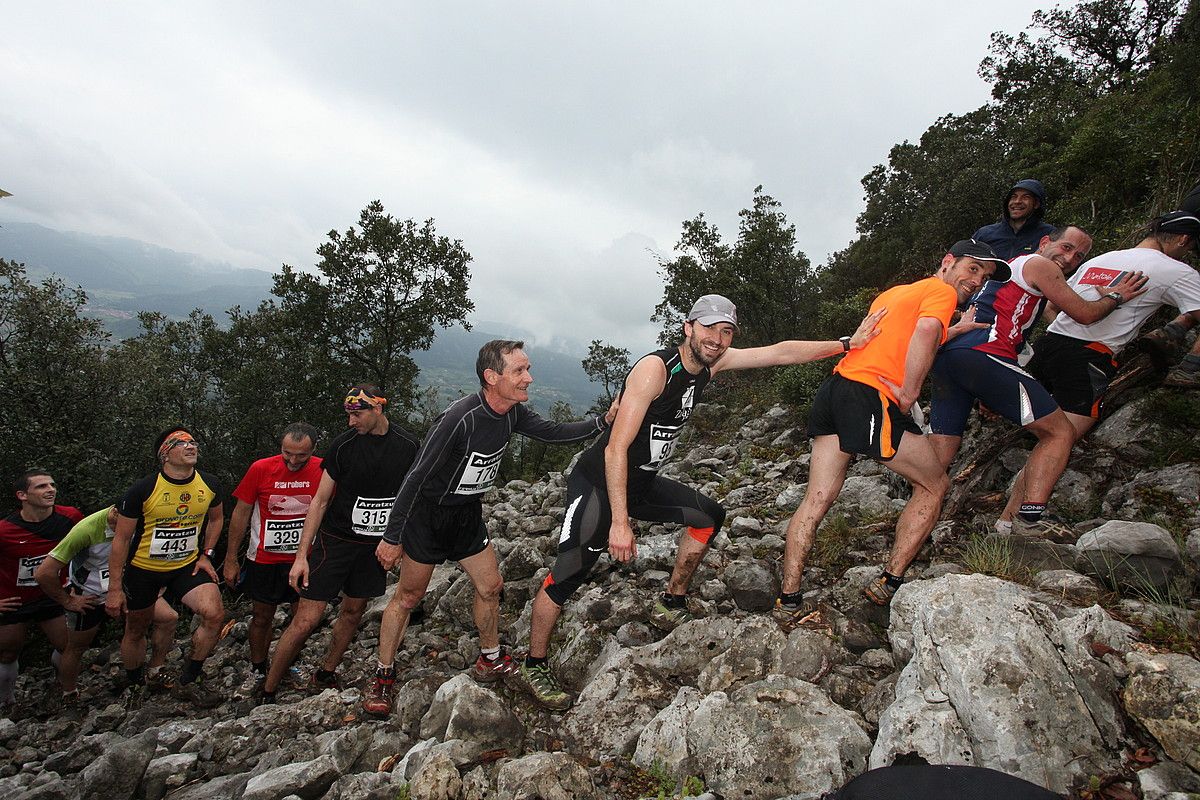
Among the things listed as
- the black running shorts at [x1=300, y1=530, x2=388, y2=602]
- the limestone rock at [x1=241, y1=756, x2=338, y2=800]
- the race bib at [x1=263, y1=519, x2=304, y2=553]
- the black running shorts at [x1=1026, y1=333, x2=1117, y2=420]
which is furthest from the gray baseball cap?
the race bib at [x1=263, y1=519, x2=304, y2=553]

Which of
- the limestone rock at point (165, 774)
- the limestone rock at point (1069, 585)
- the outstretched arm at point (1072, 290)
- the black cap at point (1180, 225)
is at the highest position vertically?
the black cap at point (1180, 225)

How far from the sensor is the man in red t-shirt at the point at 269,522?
221 inches

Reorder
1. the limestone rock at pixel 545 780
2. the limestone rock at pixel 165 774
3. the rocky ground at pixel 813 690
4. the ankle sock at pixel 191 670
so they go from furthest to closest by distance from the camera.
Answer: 1. the ankle sock at pixel 191 670
2. the limestone rock at pixel 165 774
3. the limestone rock at pixel 545 780
4. the rocky ground at pixel 813 690

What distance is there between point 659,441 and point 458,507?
178 cm

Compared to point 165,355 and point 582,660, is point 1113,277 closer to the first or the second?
point 582,660

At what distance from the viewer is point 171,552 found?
17.9 feet

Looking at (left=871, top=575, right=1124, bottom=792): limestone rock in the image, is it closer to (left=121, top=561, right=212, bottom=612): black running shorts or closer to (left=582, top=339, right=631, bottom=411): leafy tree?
(left=121, top=561, right=212, bottom=612): black running shorts

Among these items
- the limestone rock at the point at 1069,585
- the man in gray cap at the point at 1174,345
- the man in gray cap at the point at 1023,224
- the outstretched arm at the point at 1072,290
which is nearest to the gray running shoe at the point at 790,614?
the limestone rock at the point at 1069,585

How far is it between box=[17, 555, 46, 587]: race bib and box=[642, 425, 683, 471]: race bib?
7.08 m

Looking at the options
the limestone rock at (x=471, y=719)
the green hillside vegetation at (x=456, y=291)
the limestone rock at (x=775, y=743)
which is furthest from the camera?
the green hillside vegetation at (x=456, y=291)

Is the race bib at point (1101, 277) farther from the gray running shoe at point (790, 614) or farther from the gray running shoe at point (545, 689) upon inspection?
the gray running shoe at point (545, 689)

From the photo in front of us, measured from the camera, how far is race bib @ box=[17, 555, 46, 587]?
19.8 feet

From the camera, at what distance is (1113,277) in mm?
3955

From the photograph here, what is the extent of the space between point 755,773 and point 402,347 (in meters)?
25.5
